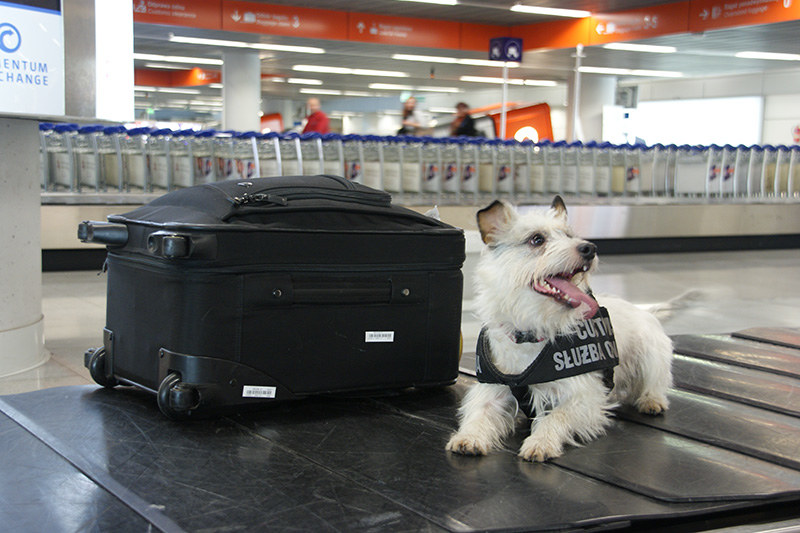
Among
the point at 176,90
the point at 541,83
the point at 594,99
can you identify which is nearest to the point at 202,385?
the point at 594,99

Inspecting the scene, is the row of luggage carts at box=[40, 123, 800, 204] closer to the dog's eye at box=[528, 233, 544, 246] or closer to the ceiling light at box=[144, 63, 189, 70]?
the dog's eye at box=[528, 233, 544, 246]

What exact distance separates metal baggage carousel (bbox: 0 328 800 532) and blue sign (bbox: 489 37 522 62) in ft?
36.8

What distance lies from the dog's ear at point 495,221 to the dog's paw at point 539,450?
0.57 metres

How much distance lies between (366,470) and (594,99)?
19.9m

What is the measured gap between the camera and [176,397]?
2195mm

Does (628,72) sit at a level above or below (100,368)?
above

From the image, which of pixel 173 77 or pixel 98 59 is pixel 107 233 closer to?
pixel 98 59

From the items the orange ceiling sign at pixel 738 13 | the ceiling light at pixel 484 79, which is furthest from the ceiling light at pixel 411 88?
the orange ceiling sign at pixel 738 13

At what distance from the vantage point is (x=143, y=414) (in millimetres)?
2398

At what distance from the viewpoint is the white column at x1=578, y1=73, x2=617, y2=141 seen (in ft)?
66.3

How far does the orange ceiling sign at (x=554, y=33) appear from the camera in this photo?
15.6m

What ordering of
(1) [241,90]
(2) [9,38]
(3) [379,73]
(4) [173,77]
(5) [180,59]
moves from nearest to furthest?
(2) [9,38]
(1) [241,90]
(5) [180,59]
(3) [379,73]
(4) [173,77]

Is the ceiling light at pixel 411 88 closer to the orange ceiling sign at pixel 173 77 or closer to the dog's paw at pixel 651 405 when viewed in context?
the orange ceiling sign at pixel 173 77

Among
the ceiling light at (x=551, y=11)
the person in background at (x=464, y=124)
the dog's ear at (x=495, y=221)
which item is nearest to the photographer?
the dog's ear at (x=495, y=221)
